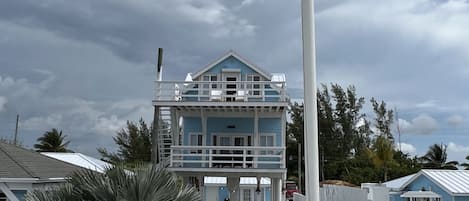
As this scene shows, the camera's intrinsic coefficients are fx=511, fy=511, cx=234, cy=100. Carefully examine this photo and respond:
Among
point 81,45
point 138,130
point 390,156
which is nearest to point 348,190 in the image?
point 81,45

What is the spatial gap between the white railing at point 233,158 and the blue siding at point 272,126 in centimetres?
176

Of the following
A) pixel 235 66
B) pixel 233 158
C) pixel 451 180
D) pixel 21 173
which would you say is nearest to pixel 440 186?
pixel 451 180

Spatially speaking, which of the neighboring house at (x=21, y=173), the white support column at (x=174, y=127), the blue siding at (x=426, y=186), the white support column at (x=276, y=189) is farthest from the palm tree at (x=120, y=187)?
the blue siding at (x=426, y=186)

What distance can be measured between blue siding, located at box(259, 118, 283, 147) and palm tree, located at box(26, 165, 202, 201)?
609 inches

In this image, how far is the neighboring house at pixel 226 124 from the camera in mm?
20906

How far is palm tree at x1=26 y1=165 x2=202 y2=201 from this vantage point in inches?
295

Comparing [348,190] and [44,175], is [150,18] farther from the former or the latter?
[348,190]

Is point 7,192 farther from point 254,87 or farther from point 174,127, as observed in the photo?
point 254,87

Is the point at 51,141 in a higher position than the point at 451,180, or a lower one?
higher

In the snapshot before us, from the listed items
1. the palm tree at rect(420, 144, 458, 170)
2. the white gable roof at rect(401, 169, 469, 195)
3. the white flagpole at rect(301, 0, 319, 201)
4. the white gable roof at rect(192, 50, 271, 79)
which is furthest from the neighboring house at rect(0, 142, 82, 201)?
the palm tree at rect(420, 144, 458, 170)

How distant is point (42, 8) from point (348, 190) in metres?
11.4

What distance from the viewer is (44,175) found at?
52.9ft

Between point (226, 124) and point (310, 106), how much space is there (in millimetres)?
17279

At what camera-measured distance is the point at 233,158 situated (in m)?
21.9
